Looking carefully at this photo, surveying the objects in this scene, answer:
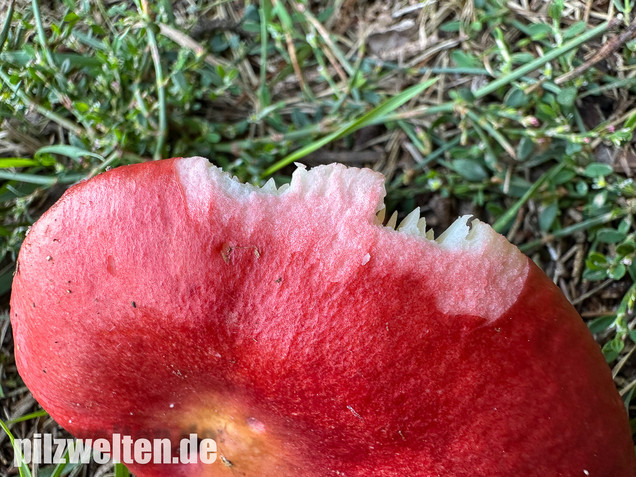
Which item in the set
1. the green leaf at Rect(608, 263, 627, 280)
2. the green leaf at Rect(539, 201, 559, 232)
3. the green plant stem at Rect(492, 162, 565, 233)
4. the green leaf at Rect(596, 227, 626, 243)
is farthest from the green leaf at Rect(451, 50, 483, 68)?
the green leaf at Rect(608, 263, 627, 280)

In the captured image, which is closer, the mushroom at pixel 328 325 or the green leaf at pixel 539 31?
the mushroom at pixel 328 325

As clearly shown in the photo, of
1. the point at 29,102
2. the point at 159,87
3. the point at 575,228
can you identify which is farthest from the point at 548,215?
the point at 29,102

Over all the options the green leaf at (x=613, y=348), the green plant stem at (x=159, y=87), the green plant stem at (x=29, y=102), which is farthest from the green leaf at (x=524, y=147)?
the green plant stem at (x=29, y=102)

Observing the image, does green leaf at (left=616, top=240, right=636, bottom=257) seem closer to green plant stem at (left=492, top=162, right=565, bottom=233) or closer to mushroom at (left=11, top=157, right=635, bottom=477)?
green plant stem at (left=492, top=162, right=565, bottom=233)

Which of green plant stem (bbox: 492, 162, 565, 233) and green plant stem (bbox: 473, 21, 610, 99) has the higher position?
green plant stem (bbox: 473, 21, 610, 99)

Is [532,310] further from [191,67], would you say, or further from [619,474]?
[191,67]

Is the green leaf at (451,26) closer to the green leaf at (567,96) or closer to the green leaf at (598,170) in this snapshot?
the green leaf at (567,96)
